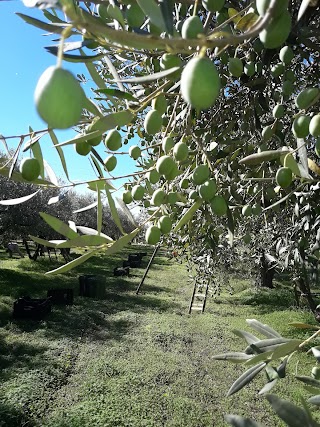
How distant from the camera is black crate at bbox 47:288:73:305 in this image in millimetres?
10727

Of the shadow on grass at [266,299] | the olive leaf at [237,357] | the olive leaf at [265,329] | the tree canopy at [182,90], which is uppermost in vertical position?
the tree canopy at [182,90]

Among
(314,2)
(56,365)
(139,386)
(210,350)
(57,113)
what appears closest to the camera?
(57,113)

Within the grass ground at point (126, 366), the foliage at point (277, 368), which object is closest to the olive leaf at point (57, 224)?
the foliage at point (277, 368)

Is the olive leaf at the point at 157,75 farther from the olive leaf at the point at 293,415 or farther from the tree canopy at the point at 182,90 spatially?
the olive leaf at the point at 293,415

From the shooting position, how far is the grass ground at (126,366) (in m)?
5.12

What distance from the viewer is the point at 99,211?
86cm

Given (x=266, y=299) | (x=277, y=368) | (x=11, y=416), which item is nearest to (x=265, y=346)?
(x=277, y=368)

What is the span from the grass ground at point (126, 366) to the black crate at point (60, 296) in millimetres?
454

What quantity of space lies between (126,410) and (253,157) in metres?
5.15

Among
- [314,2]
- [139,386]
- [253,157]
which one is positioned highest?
[314,2]

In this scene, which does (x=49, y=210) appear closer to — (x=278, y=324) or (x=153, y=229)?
(x=278, y=324)

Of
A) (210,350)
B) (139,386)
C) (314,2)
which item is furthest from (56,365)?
(314,2)

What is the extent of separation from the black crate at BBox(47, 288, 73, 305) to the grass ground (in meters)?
0.45

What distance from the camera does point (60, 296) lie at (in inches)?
426
